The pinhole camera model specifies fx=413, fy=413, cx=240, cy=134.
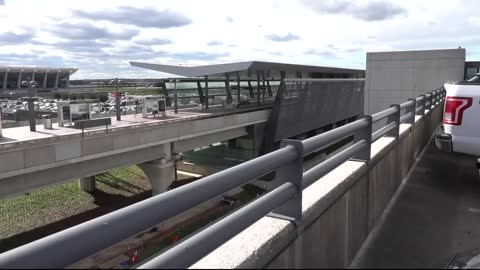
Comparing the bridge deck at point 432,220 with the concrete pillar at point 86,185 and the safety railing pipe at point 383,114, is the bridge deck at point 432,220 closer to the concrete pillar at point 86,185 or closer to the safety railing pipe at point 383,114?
the safety railing pipe at point 383,114

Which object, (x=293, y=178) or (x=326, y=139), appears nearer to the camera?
(x=293, y=178)

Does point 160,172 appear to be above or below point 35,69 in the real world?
below

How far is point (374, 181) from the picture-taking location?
17.4 ft

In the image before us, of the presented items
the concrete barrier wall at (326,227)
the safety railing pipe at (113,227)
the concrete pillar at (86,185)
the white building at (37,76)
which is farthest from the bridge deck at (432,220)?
the white building at (37,76)

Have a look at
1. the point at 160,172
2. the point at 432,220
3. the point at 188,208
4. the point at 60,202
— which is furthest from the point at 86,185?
the point at 188,208

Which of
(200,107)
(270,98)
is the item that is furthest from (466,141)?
(270,98)

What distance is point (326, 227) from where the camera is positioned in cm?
352

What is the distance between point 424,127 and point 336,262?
28.7 ft

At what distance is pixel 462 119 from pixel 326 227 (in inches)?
147

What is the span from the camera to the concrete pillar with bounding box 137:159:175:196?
96.3 feet

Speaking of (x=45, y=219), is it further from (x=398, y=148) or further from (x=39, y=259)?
(x=39, y=259)

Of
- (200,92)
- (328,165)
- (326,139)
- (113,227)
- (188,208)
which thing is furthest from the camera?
(200,92)

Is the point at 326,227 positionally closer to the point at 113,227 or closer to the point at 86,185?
the point at 113,227

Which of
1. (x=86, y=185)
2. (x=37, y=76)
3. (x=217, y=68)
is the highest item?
(x=37, y=76)
